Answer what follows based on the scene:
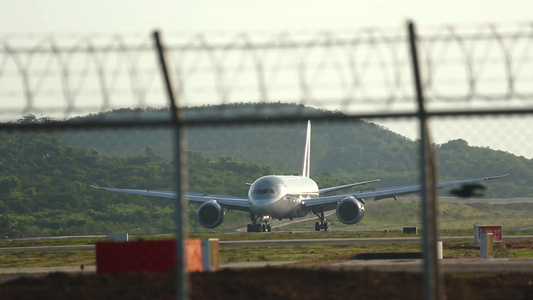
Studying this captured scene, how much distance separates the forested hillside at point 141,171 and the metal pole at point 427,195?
61.9m

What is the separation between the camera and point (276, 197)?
7088 centimetres

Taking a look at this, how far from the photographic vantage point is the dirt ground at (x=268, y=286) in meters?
20.3

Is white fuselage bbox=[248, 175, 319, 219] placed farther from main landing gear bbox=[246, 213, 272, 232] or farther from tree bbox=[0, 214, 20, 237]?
tree bbox=[0, 214, 20, 237]

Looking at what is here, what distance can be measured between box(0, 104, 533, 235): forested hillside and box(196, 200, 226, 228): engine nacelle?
3814 millimetres

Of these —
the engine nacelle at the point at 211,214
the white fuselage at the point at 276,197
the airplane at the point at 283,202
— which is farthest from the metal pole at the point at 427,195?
the engine nacelle at the point at 211,214

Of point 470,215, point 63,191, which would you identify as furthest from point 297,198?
point 63,191

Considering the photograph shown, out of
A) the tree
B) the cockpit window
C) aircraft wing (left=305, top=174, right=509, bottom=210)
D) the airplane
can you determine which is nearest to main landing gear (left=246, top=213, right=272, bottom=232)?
the airplane

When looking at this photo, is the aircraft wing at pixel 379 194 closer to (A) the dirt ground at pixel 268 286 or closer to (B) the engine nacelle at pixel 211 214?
(B) the engine nacelle at pixel 211 214

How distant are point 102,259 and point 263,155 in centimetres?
10913

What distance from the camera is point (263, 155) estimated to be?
133 metres

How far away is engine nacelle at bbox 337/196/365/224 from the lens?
2724 inches

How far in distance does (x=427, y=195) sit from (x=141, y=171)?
107224mm

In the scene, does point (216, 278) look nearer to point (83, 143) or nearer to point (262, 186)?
point (262, 186)

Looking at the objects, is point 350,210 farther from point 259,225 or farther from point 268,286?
point 268,286
